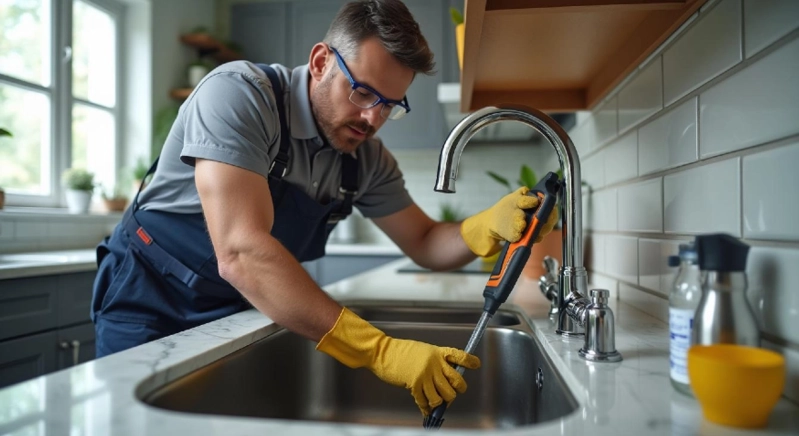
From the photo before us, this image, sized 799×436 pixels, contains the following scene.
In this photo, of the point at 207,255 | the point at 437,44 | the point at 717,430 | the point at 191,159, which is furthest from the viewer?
the point at 437,44

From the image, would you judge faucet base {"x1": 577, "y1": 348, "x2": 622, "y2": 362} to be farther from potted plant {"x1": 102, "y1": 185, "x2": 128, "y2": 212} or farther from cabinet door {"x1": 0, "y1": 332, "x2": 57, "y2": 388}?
potted plant {"x1": 102, "y1": 185, "x2": 128, "y2": 212}

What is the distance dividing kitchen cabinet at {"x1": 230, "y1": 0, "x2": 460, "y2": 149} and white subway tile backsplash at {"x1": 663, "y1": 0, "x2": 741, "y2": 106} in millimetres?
2529

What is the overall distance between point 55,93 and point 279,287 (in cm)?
245

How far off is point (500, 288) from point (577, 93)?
0.79m

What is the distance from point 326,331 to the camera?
798 mm

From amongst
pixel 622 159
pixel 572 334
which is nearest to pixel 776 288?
pixel 572 334

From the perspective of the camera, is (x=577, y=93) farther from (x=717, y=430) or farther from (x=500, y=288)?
(x=717, y=430)

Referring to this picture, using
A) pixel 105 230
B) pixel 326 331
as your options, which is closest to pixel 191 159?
pixel 326 331

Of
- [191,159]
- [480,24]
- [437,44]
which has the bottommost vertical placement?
[191,159]

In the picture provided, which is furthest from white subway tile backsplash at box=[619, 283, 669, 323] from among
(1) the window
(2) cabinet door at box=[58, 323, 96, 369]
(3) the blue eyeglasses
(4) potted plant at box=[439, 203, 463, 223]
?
(1) the window

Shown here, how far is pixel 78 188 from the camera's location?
2600 mm

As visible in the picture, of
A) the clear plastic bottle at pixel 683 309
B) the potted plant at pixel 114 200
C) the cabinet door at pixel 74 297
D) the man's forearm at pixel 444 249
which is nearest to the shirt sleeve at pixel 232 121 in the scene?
the man's forearm at pixel 444 249

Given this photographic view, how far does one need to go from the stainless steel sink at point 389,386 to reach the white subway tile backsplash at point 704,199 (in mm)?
276

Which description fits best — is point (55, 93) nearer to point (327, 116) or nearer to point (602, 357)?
point (327, 116)
